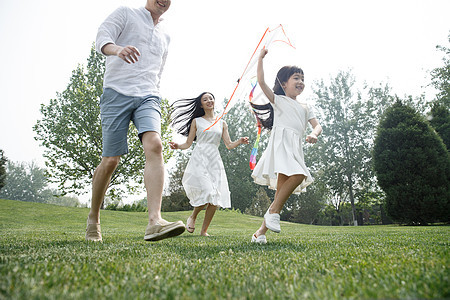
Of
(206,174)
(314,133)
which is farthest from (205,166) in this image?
(314,133)

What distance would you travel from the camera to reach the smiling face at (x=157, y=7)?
3.43 metres

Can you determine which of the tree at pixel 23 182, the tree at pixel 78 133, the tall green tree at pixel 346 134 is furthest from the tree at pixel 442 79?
the tree at pixel 23 182

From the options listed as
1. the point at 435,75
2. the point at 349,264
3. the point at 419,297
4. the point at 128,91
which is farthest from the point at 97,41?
the point at 435,75

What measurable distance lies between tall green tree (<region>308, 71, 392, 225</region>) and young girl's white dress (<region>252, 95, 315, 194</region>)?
88.4 ft

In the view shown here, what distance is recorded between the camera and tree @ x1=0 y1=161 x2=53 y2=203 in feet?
260

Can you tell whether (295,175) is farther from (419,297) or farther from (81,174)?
(81,174)

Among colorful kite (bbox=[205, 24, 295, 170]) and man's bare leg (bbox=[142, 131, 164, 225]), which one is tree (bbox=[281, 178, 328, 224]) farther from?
man's bare leg (bbox=[142, 131, 164, 225])

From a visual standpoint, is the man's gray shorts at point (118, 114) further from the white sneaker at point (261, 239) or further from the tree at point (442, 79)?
the tree at point (442, 79)

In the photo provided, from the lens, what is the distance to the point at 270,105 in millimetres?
4730

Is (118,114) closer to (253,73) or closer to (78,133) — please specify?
(253,73)

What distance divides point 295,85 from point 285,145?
1.00 meters

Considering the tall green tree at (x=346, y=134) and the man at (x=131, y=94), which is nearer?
the man at (x=131, y=94)

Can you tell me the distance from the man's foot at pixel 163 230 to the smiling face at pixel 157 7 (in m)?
2.39

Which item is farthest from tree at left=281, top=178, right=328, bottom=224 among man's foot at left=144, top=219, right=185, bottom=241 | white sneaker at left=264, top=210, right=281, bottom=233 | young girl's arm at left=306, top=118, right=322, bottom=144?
man's foot at left=144, top=219, right=185, bottom=241
